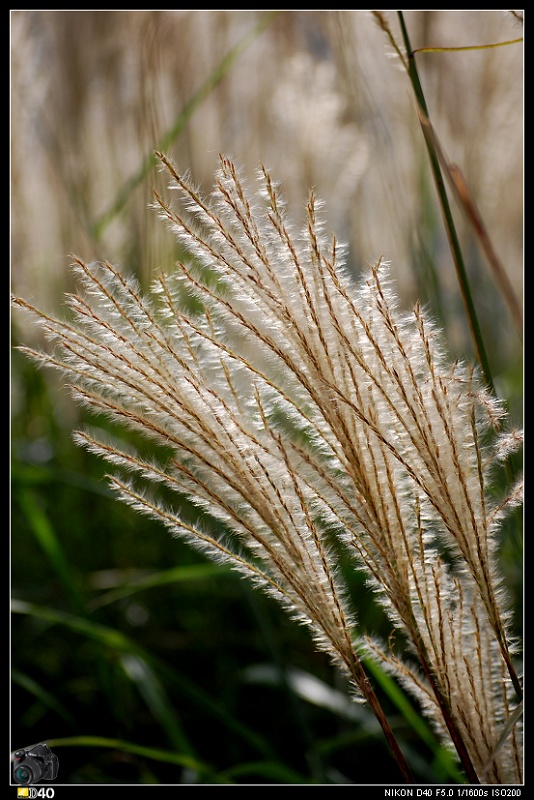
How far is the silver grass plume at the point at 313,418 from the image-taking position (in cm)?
69

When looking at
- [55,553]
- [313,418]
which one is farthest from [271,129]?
[313,418]

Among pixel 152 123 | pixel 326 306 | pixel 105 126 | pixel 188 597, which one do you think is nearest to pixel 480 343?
pixel 326 306

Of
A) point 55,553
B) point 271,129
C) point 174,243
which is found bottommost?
point 55,553

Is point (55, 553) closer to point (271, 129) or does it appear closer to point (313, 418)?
point (313, 418)

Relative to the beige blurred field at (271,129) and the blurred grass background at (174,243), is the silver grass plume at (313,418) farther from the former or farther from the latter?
the beige blurred field at (271,129)

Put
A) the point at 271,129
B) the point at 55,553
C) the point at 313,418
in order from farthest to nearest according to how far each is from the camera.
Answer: the point at 271,129 → the point at 55,553 → the point at 313,418

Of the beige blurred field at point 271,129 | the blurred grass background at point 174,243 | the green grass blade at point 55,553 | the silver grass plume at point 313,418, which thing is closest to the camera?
the silver grass plume at point 313,418

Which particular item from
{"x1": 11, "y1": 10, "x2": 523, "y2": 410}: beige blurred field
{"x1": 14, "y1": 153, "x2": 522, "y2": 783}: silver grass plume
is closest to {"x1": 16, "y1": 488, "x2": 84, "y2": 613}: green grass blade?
{"x1": 11, "y1": 10, "x2": 523, "y2": 410}: beige blurred field

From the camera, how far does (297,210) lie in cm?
231

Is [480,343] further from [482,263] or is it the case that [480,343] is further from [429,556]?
[482,263]

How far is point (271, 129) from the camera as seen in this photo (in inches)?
98.0

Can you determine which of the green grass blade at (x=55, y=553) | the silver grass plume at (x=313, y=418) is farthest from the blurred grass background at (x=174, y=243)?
the silver grass plume at (x=313, y=418)

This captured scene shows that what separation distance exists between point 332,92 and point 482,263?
907mm

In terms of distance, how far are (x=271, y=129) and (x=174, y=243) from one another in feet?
2.63
